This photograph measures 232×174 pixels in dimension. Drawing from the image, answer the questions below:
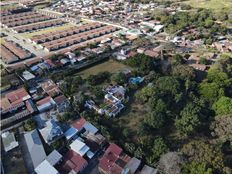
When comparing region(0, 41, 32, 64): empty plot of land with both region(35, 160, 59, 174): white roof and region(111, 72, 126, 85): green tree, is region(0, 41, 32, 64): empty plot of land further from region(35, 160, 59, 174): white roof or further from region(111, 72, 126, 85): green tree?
region(35, 160, 59, 174): white roof

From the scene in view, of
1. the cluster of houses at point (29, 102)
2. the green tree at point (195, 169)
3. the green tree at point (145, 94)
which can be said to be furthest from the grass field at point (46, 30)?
the green tree at point (195, 169)

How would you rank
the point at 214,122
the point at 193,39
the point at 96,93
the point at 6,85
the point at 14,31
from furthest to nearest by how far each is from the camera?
the point at 14,31 → the point at 193,39 → the point at 6,85 → the point at 96,93 → the point at 214,122

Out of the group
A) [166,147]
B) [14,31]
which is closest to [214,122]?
[166,147]

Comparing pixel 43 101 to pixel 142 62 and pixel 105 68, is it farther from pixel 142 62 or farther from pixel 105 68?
pixel 142 62

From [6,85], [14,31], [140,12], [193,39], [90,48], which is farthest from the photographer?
[140,12]

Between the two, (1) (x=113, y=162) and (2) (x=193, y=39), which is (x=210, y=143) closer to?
(1) (x=113, y=162)

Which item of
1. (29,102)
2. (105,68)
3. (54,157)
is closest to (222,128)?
(54,157)
